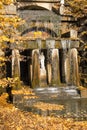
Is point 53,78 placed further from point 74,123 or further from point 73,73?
point 74,123

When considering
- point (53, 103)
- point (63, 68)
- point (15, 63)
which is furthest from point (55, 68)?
point (53, 103)

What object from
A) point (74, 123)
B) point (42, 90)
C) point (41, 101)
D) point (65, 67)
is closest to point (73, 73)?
point (65, 67)

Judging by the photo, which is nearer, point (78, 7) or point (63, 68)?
point (63, 68)

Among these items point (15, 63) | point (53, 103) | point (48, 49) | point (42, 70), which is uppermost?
point (48, 49)

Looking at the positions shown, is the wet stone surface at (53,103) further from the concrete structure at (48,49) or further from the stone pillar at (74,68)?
the concrete structure at (48,49)

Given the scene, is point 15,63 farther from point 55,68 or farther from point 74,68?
point 74,68

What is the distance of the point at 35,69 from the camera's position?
20906mm

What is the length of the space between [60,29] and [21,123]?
14391mm

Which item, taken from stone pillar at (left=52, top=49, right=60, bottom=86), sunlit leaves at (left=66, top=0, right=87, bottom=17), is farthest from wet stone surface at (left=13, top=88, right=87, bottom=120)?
sunlit leaves at (left=66, top=0, right=87, bottom=17)

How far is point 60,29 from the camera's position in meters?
24.9

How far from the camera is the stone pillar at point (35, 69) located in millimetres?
20888

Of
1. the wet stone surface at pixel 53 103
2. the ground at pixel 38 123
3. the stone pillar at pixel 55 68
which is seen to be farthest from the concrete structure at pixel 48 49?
the ground at pixel 38 123

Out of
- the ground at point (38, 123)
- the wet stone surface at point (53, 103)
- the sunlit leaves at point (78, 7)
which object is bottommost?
the wet stone surface at point (53, 103)

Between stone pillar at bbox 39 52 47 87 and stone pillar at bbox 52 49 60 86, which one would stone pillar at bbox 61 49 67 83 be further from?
stone pillar at bbox 39 52 47 87
